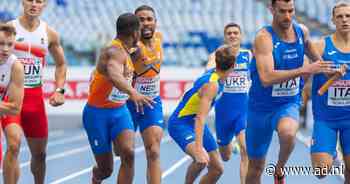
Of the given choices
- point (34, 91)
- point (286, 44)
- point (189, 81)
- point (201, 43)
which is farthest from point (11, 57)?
point (201, 43)

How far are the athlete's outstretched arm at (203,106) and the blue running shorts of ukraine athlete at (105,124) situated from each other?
0.69 m

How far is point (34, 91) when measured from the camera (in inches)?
372

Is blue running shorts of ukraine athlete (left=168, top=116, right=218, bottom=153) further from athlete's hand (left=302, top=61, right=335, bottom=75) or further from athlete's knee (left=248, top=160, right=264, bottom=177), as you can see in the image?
athlete's hand (left=302, top=61, right=335, bottom=75)

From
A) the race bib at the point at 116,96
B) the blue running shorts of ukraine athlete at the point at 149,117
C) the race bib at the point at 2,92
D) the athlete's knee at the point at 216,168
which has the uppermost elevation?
the race bib at the point at 2,92

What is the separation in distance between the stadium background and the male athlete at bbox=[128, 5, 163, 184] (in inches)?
Result: 456

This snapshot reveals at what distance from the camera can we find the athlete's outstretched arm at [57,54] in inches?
381

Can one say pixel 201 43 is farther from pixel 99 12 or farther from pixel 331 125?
pixel 331 125

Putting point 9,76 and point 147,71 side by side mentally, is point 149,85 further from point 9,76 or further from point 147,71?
point 9,76

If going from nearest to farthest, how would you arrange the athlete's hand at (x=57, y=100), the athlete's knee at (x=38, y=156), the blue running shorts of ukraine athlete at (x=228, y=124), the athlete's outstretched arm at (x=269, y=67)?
1. the athlete's outstretched arm at (x=269, y=67)
2. the athlete's hand at (x=57, y=100)
3. the athlete's knee at (x=38, y=156)
4. the blue running shorts of ukraine athlete at (x=228, y=124)

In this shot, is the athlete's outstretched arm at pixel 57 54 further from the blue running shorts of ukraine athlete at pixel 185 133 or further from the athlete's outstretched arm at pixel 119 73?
the blue running shorts of ukraine athlete at pixel 185 133

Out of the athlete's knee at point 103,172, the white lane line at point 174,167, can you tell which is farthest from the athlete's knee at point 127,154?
the white lane line at point 174,167

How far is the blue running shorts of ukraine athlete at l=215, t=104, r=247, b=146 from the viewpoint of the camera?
38.1ft

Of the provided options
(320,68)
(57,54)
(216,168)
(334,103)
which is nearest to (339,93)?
(334,103)

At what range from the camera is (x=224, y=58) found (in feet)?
29.9
